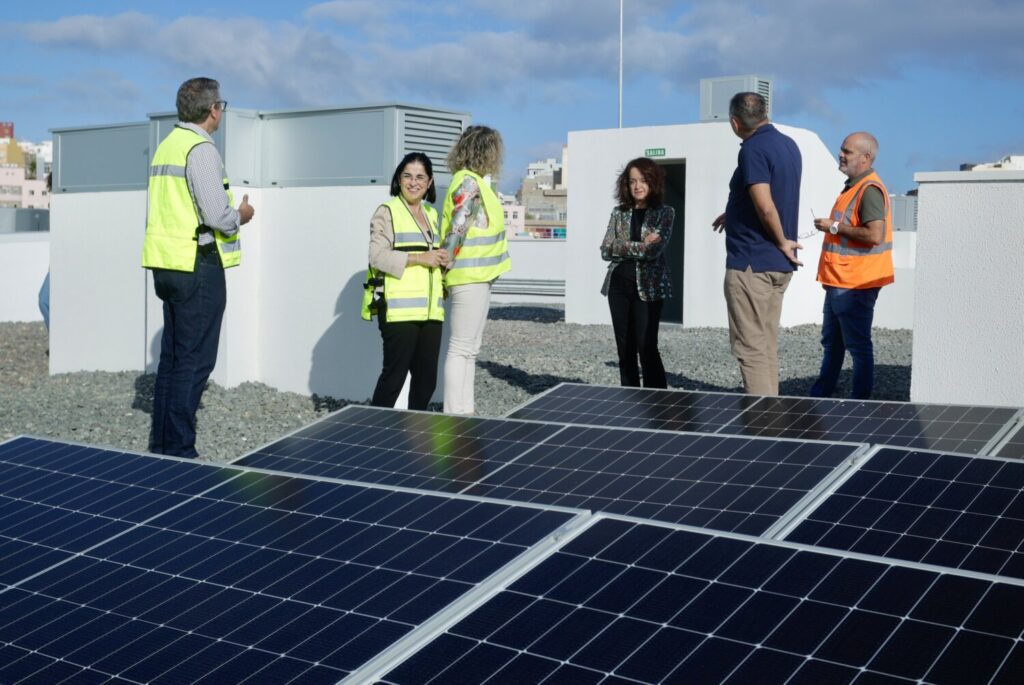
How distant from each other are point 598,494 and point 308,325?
6056 mm

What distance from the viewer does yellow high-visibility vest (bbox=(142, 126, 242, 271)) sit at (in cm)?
628

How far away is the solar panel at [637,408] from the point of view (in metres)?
5.21

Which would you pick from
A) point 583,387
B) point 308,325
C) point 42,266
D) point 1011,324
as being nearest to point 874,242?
point 1011,324

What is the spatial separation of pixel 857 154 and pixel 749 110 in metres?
1.73

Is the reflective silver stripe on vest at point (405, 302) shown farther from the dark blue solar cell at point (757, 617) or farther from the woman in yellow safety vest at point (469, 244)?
the dark blue solar cell at point (757, 617)

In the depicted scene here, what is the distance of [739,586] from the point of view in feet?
7.48

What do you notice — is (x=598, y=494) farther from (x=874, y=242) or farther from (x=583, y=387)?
(x=874, y=242)

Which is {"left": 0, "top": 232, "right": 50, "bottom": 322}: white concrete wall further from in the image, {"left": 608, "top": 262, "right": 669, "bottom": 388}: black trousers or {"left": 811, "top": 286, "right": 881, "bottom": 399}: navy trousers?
{"left": 811, "top": 286, "right": 881, "bottom": 399}: navy trousers

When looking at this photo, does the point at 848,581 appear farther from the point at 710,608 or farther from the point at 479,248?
the point at 479,248

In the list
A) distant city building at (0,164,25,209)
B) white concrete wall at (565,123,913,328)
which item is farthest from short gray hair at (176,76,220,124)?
distant city building at (0,164,25,209)

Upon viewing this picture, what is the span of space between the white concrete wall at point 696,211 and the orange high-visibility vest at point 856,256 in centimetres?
916

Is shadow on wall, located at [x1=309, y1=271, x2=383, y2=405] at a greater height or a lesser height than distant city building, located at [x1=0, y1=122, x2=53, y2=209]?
lesser

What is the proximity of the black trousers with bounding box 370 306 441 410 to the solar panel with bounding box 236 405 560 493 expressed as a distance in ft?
6.87

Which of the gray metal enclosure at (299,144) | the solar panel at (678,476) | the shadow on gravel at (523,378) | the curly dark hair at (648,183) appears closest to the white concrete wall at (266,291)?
the gray metal enclosure at (299,144)
